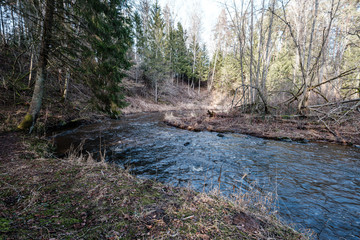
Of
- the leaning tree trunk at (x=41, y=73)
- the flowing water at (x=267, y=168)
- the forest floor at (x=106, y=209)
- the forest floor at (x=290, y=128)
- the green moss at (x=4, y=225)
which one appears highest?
the leaning tree trunk at (x=41, y=73)

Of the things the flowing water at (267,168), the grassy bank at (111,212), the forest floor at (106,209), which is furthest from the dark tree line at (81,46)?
the grassy bank at (111,212)

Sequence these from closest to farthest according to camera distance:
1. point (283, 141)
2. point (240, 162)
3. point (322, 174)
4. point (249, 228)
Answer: point (249, 228)
point (322, 174)
point (240, 162)
point (283, 141)

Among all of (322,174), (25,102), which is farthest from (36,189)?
(25,102)

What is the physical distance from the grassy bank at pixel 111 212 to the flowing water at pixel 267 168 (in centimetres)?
95

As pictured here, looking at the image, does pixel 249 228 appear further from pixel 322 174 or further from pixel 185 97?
pixel 185 97

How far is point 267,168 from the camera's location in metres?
5.43

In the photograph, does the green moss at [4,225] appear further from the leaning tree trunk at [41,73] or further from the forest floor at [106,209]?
the leaning tree trunk at [41,73]

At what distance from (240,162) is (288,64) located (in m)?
23.7

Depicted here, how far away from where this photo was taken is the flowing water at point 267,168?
3262 mm

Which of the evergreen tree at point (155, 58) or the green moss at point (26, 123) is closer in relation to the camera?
the green moss at point (26, 123)

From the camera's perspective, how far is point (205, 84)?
4322cm

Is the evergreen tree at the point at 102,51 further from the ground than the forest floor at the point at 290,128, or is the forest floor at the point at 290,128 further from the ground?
the evergreen tree at the point at 102,51

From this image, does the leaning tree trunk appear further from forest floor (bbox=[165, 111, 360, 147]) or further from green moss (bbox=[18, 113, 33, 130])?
forest floor (bbox=[165, 111, 360, 147])

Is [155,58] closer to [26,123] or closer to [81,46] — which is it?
[81,46]
